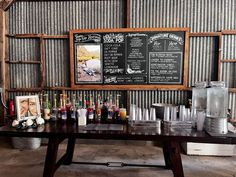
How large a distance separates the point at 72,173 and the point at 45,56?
7.30ft

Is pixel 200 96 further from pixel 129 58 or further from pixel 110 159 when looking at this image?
pixel 110 159

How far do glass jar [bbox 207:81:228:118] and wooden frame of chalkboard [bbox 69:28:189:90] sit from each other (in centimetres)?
123

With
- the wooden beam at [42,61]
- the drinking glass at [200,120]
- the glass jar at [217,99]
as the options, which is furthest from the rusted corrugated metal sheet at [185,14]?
the drinking glass at [200,120]

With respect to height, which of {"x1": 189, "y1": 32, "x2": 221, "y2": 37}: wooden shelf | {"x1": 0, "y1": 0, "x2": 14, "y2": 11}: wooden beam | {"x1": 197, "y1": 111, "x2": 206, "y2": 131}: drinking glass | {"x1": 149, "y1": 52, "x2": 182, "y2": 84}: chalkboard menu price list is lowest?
{"x1": 197, "y1": 111, "x2": 206, "y2": 131}: drinking glass

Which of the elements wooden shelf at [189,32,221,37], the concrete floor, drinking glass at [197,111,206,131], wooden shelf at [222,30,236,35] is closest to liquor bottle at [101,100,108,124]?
the concrete floor

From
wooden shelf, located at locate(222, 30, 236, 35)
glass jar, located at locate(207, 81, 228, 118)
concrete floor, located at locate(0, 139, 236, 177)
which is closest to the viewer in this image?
glass jar, located at locate(207, 81, 228, 118)

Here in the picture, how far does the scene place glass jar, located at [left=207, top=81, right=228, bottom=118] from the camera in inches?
80.7

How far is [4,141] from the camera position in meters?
3.76

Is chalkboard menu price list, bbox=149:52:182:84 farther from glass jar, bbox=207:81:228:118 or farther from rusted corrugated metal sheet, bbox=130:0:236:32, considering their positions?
glass jar, bbox=207:81:228:118

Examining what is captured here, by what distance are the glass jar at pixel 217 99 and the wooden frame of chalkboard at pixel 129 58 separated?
1.23 metres

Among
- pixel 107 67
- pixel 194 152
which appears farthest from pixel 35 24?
pixel 194 152

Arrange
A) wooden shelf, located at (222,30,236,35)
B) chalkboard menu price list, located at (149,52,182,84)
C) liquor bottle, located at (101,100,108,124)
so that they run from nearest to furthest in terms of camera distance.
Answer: liquor bottle, located at (101,100,108,124)
wooden shelf, located at (222,30,236,35)
chalkboard menu price list, located at (149,52,182,84)

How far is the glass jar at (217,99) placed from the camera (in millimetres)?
2051

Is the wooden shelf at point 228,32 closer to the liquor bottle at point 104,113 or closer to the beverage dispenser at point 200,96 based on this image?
the beverage dispenser at point 200,96
